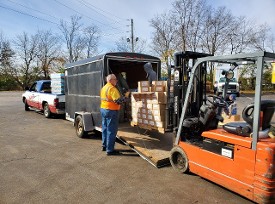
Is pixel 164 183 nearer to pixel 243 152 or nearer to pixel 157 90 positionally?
pixel 243 152

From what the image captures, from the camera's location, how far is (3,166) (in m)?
5.47

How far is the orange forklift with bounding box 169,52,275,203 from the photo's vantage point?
3367 mm

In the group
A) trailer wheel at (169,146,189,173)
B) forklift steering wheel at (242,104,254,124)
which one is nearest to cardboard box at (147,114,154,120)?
trailer wheel at (169,146,189,173)

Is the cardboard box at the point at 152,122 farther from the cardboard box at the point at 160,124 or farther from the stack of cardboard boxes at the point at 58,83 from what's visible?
the stack of cardboard boxes at the point at 58,83

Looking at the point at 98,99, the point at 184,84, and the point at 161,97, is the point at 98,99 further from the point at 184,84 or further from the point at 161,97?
→ the point at 184,84

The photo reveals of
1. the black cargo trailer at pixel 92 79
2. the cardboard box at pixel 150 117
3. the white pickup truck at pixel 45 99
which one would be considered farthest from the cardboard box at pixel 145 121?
the white pickup truck at pixel 45 99

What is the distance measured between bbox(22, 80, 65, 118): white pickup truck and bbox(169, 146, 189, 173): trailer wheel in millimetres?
7328

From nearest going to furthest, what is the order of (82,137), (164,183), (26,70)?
(164,183), (82,137), (26,70)

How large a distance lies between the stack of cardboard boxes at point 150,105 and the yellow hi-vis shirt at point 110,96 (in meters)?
0.59

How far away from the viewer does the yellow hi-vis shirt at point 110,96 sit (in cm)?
596

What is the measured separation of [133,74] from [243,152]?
6061 mm

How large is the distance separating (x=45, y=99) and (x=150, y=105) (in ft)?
24.7

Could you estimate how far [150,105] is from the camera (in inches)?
233

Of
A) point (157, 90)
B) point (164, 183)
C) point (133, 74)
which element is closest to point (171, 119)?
point (157, 90)
